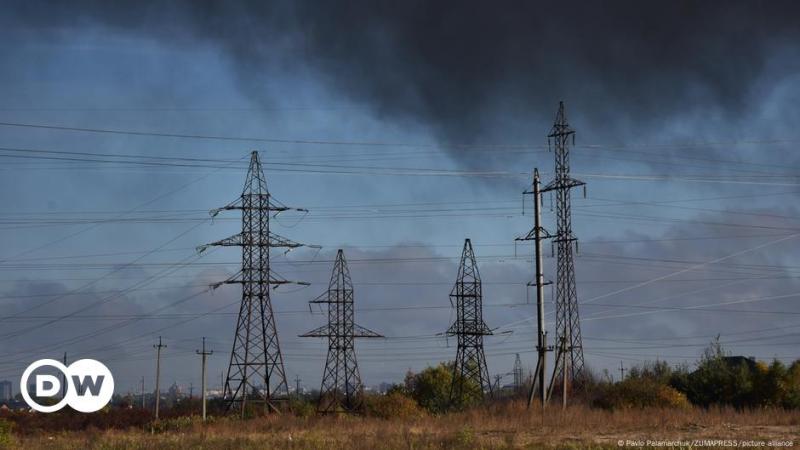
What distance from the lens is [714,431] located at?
42.2m

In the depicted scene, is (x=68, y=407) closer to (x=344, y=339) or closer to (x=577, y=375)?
(x=344, y=339)

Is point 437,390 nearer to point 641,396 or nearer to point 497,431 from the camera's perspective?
point 641,396

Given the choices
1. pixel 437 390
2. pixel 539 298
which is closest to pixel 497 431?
pixel 539 298

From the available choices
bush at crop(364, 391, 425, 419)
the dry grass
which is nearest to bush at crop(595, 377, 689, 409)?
the dry grass

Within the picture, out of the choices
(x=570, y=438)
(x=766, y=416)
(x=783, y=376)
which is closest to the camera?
(x=570, y=438)

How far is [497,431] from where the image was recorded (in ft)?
147

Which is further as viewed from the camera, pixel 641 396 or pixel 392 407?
pixel 392 407

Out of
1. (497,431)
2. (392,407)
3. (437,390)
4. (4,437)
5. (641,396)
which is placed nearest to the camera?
(497,431)

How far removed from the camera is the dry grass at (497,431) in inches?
1564

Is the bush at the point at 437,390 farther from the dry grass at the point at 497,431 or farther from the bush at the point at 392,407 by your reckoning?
the dry grass at the point at 497,431

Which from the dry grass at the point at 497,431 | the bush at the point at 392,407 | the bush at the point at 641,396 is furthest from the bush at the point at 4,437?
the bush at the point at 641,396

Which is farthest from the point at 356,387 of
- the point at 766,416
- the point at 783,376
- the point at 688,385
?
the point at 766,416

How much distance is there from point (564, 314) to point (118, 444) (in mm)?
37018

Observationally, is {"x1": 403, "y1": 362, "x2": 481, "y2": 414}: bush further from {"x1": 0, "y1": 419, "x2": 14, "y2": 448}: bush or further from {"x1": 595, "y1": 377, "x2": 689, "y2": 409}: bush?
{"x1": 0, "y1": 419, "x2": 14, "y2": 448}: bush
